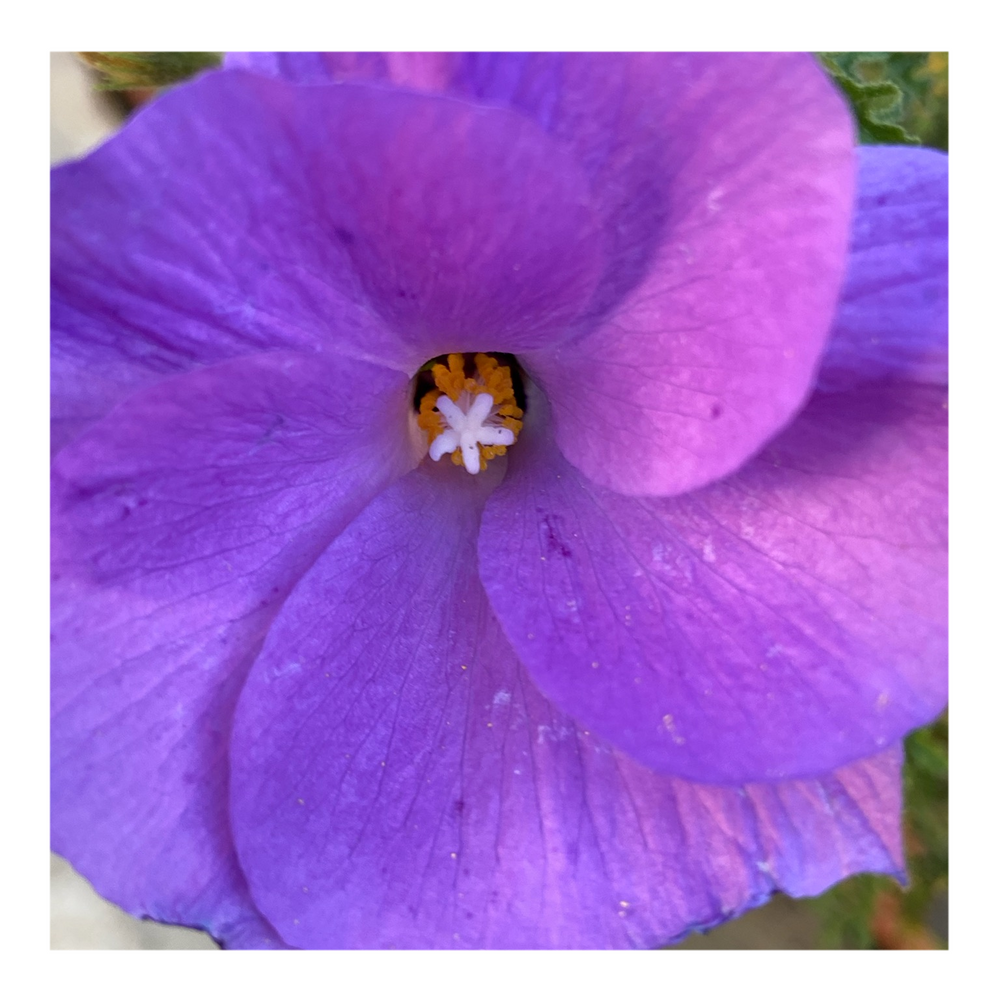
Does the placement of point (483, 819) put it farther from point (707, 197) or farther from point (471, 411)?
point (707, 197)

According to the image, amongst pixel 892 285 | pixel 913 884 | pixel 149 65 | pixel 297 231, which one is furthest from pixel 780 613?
pixel 913 884

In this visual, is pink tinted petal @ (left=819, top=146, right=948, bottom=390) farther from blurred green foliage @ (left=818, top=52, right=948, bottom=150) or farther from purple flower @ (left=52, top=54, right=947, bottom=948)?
blurred green foliage @ (left=818, top=52, right=948, bottom=150)

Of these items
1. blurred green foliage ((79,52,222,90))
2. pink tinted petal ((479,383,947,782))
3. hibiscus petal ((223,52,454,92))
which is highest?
blurred green foliage ((79,52,222,90))

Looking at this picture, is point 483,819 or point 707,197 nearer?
point 707,197

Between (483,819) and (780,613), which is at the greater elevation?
(780,613)

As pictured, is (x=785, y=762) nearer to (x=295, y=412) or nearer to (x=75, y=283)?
(x=295, y=412)

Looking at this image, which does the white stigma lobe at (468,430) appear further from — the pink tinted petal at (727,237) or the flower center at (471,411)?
the pink tinted petal at (727,237)

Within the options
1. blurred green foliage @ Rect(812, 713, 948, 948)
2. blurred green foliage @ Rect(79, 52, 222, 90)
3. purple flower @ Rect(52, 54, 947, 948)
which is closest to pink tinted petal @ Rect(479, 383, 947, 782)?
purple flower @ Rect(52, 54, 947, 948)
